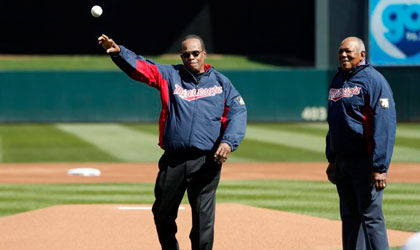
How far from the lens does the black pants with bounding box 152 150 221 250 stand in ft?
21.9

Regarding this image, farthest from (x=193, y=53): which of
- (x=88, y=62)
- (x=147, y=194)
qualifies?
(x=88, y=62)

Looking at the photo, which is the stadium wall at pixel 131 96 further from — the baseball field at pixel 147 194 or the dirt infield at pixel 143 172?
the dirt infield at pixel 143 172

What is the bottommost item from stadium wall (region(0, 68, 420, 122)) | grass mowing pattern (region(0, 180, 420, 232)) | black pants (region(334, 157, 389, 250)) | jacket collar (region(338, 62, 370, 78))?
stadium wall (region(0, 68, 420, 122))

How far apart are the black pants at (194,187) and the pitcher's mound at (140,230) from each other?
1.57m

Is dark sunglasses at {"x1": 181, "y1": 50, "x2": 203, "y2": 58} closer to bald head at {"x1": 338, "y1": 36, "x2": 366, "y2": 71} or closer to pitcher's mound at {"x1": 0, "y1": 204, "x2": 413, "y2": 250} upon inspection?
bald head at {"x1": 338, "y1": 36, "x2": 366, "y2": 71}

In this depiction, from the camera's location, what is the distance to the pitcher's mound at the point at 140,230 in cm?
846

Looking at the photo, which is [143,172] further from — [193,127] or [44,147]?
[193,127]

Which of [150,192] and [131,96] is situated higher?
[150,192]

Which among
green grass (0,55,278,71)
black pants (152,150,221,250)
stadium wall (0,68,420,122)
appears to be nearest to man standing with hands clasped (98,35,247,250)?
black pants (152,150,221,250)

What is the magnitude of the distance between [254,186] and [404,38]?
18661 millimetres

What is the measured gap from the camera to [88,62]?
3634 centimetres

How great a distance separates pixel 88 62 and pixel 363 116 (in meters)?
30.7

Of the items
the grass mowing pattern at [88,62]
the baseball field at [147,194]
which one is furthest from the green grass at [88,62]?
the baseball field at [147,194]

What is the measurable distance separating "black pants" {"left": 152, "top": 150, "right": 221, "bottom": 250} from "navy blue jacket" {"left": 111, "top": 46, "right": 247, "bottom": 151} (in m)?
0.12
